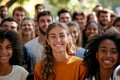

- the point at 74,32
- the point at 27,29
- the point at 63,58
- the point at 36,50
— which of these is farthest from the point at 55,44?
the point at 27,29

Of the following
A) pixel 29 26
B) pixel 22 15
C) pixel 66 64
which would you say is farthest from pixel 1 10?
pixel 66 64

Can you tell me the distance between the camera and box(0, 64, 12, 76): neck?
496 cm

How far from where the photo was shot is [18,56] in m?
5.25

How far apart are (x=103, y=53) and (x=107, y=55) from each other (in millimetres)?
94

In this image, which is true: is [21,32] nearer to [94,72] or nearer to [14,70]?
[14,70]

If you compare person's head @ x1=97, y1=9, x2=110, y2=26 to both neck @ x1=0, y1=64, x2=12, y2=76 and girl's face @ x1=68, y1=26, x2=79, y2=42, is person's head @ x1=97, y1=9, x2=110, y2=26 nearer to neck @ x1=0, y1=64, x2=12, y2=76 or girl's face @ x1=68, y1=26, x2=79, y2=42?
girl's face @ x1=68, y1=26, x2=79, y2=42

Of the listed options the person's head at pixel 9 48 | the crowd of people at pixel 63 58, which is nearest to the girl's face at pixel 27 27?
the crowd of people at pixel 63 58

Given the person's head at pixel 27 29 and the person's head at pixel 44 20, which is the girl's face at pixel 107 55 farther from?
the person's head at pixel 27 29

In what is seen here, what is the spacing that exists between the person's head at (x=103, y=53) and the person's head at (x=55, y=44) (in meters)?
0.32

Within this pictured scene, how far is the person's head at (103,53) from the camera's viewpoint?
457cm

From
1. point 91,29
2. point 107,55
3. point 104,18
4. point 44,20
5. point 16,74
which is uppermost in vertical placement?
point 44,20

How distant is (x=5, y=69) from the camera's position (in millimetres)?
5012

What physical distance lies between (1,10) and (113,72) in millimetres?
6614

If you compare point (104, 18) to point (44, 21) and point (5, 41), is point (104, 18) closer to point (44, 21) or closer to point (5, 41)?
point (44, 21)
